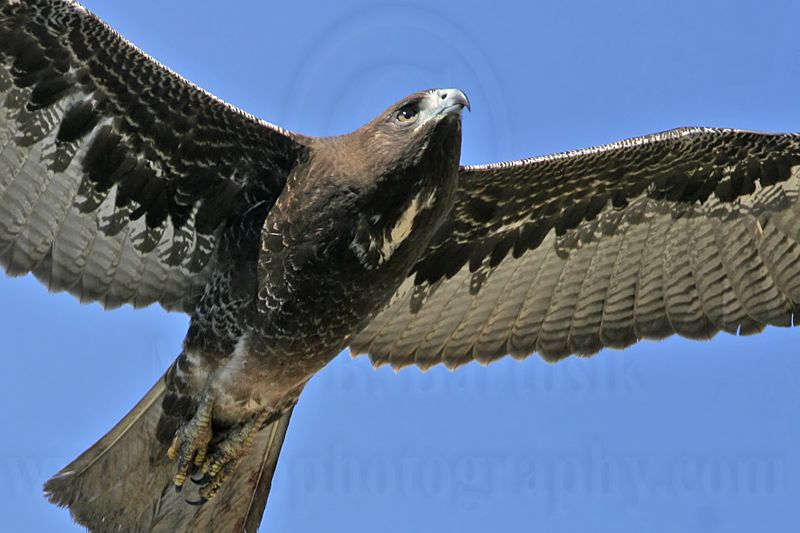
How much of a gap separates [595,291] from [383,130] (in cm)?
297

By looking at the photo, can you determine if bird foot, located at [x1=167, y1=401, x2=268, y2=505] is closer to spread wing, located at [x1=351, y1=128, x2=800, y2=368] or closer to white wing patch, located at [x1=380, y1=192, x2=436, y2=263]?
spread wing, located at [x1=351, y1=128, x2=800, y2=368]

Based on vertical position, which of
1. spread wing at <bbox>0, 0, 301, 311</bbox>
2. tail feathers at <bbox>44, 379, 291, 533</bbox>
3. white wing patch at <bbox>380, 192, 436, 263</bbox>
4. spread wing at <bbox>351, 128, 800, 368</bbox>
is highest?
spread wing at <bbox>351, 128, 800, 368</bbox>

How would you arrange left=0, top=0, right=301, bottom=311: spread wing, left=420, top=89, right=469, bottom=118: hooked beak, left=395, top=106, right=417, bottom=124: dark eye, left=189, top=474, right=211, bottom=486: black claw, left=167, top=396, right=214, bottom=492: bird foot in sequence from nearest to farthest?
left=420, top=89, right=469, bottom=118: hooked beak → left=395, top=106, right=417, bottom=124: dark eye → left=0, top=0, right=301, bottom=311: spread wing → left=167, top=396, right=214, bottom=492: bird foot → left=189, top=474, right=211, bottom=486: black claw

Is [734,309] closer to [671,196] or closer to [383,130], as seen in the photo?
[671,196]

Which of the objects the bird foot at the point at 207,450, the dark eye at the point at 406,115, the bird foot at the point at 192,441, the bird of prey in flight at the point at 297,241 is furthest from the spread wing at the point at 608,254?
the bird foot at the point at 192,441

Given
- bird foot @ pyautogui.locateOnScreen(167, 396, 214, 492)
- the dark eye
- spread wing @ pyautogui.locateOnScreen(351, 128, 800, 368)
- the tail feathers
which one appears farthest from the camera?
spread wing @ pyautogui.locateOnScreen(351, 128, 800, 368)

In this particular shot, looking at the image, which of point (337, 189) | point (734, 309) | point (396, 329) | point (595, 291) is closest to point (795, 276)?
point (734, 309)

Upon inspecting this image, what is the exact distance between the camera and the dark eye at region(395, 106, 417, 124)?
9875mm

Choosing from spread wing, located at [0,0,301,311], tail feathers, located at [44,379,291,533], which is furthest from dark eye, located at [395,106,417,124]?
tail feathers, located at [44,379,291,533]

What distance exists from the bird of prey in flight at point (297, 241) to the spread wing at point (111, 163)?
1 cm

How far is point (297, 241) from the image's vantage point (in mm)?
10055

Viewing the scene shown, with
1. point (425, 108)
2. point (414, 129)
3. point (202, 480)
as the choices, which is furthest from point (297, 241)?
point (202, 480)

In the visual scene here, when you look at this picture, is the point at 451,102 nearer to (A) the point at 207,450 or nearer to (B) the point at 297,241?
(B) the point at 297,241

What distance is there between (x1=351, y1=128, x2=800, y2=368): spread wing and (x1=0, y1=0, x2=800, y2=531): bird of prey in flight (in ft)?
0.06
